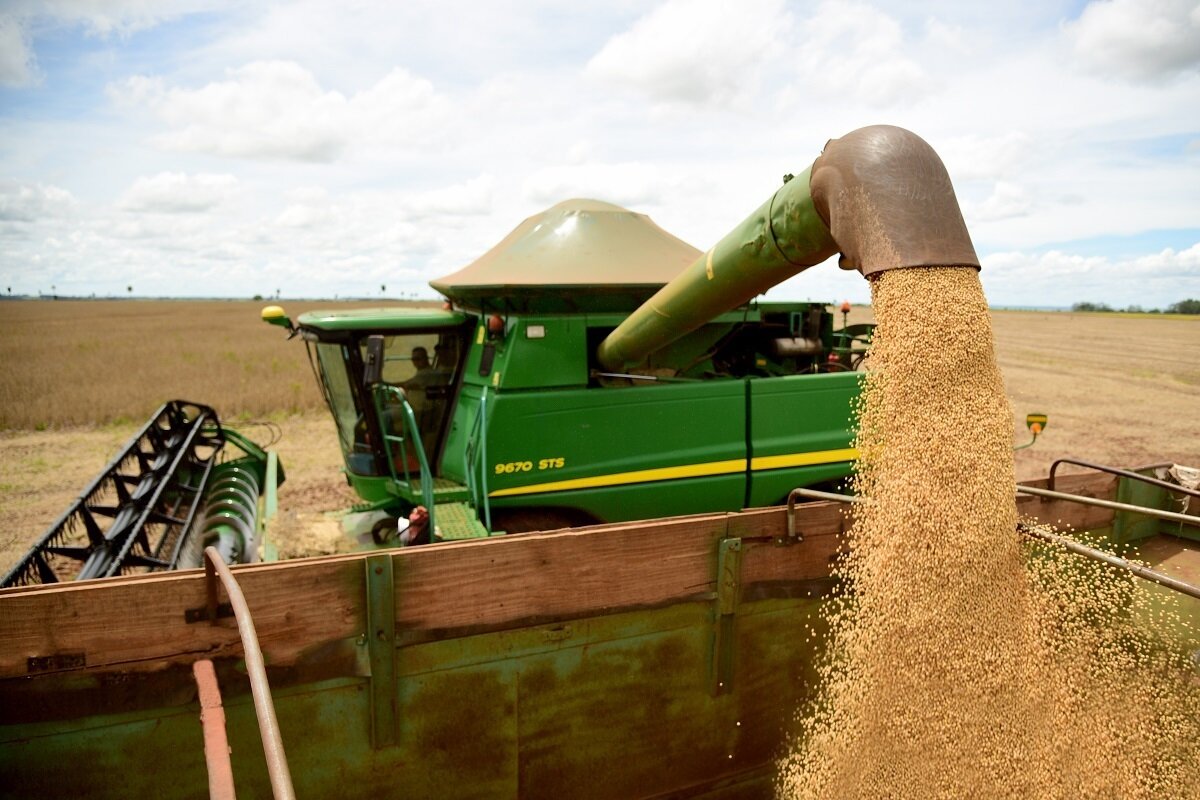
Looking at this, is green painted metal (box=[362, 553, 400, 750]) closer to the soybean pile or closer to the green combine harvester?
the green combine harvester

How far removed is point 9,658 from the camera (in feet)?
5.43

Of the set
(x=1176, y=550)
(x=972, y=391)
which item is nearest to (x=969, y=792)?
(x=972, y=391)

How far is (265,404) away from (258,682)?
565 inches

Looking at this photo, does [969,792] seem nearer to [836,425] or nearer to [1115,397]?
[836,425]

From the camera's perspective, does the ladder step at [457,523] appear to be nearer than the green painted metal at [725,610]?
No

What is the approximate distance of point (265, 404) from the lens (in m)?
14.4

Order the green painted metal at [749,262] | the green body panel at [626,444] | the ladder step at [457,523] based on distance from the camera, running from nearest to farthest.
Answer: the green painted metal at [749,262] → the ladder step at [457,523] → the green body panel at [626,444]

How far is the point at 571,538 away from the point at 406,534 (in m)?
1.83

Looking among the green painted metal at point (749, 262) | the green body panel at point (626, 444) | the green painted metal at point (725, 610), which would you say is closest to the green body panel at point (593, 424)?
the green body panel at point (626, 444)

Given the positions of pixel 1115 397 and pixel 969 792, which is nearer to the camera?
pixel 969 792

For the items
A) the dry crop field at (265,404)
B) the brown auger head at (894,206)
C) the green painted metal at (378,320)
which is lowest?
the dry crop field at (265,404)

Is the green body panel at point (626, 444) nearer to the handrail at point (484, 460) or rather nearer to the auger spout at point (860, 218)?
the handrail at point (484, 460)

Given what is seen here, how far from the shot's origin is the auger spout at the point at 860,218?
2.21 meters

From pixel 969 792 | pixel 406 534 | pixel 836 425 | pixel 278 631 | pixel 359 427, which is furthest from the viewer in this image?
pixel 836 425
